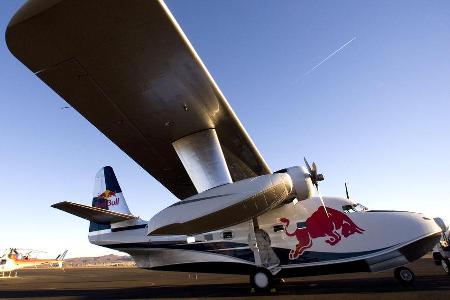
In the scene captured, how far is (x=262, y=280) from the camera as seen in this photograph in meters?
9.70

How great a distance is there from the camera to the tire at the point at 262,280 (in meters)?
9.61

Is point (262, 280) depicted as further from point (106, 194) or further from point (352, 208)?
point (106, 194)

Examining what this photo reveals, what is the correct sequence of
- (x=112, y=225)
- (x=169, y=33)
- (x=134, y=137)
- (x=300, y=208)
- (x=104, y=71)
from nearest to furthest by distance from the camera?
(x=169, y=33)
(x=104, y=71)
(x=134, y=137)
(x=300, y=208)
(x=112, y=225)

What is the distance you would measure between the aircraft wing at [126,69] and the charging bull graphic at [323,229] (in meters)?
3.52

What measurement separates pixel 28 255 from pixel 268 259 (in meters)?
55.6

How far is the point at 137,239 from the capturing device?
12.8m

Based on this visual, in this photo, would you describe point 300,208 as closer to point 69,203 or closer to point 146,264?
point 146,264

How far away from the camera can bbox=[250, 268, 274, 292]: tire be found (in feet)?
31.5

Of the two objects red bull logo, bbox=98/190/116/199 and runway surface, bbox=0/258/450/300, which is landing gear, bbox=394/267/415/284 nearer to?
runway surface, bbox=0/258/450/300

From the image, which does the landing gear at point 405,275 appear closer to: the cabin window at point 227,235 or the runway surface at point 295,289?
the runway surface at point 295,289

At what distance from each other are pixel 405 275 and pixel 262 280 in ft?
14.9

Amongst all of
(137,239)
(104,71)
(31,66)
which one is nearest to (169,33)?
(104,71)

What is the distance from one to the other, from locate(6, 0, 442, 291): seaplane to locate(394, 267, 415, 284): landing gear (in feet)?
0.17

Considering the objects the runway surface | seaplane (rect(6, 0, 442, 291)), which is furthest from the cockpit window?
the runway surface
